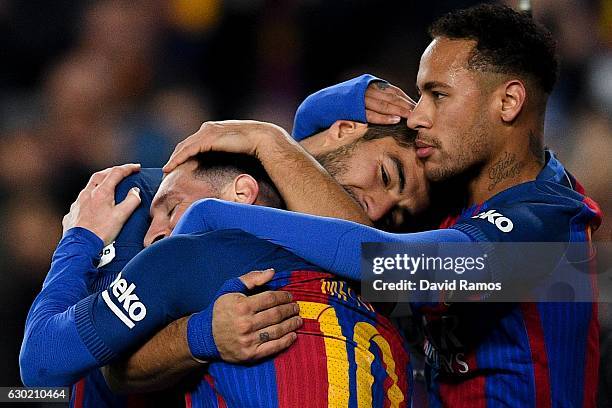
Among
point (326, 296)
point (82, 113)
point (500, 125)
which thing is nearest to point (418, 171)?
point (500, 125)

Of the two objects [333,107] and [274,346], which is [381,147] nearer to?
[333,107]

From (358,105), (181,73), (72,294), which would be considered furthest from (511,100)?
(181,73)

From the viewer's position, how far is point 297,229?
1916 millimetres

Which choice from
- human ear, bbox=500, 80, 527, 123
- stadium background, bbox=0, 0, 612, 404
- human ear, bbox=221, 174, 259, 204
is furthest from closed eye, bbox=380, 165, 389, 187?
stadium background, bbox=0, 0, 612, 404

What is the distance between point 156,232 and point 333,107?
0.84m

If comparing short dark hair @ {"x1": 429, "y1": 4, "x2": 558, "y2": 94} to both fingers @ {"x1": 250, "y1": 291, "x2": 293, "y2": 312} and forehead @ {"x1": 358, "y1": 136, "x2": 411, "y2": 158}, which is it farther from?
fingers @ {"x1": 250, "y1": 291, "x2": 293, "y2": 312}

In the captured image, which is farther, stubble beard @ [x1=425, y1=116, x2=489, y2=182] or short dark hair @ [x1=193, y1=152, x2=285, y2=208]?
stubble beard @ [x1=425, y1=116, x2=489, y2=182]

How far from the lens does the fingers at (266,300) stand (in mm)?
1819

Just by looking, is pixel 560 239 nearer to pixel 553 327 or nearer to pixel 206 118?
pixel 553 327

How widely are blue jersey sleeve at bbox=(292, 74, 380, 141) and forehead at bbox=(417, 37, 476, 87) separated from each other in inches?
13.0

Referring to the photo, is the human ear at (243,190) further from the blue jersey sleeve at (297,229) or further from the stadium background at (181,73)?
the stadium background at (181,73)

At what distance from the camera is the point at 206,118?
413 centimetres

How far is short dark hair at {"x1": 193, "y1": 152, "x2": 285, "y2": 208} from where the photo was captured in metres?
2.24

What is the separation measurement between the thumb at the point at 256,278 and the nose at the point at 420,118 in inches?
29.8
